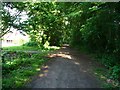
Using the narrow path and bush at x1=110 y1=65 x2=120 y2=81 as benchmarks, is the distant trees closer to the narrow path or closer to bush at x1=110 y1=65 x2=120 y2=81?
bush at x1=110 y1=65 x2=120 y2=81

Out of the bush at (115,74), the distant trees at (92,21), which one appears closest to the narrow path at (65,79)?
the bush at (115,74)

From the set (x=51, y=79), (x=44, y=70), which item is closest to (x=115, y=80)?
(x=51, y=79)

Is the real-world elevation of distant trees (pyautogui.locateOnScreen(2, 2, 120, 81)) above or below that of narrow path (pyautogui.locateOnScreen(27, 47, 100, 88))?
above

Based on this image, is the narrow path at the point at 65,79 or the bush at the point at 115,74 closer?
the narrow path at the point at 65,79

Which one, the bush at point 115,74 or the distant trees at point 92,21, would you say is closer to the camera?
the distant trees at point 92,21

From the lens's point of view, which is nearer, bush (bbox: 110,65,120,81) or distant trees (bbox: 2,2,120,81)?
distant trees (bbox: 2,2,120,81)

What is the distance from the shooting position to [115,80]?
422 inches

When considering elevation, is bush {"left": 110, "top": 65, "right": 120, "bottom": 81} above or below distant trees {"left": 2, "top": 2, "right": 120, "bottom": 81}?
below

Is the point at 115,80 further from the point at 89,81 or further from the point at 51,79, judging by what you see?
the point at 51,79

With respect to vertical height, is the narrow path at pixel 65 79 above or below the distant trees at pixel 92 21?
below

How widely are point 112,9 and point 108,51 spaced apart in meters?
5.09

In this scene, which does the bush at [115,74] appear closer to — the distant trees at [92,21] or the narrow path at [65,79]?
the narrow path at [65,79]

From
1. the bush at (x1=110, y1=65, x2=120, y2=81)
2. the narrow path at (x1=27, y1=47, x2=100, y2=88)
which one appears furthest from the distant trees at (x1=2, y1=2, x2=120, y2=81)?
the narrow path at (x1=27, y1=47, x2=100, y2=88)

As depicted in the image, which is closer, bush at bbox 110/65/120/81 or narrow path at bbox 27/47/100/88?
narrow path at bbox 27/47/100/88
